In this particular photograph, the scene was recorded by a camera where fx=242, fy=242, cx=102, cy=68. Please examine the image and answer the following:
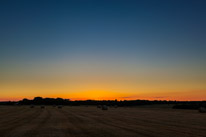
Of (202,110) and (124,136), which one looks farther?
(202,110)

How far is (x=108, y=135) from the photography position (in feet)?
66.3

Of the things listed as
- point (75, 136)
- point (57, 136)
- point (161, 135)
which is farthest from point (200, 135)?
point (57, 136)

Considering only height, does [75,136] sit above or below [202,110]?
below

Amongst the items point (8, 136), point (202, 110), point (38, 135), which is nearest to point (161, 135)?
point (38, 135)

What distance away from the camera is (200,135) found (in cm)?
2011

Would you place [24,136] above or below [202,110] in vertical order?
below

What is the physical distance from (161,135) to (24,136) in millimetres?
11261

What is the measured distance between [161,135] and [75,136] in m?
7.05

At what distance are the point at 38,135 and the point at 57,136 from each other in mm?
1816

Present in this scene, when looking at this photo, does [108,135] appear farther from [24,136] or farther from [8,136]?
[8,136]

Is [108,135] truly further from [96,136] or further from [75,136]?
[75,136]

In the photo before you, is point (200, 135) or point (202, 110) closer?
point (200, 135)

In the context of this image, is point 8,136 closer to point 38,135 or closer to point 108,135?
point 38,135

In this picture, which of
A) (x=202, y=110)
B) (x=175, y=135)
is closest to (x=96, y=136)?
(x=175, y=135)
